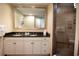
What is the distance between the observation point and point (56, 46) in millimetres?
3893

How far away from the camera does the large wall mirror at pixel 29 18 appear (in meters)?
4.34

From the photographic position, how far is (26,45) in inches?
158

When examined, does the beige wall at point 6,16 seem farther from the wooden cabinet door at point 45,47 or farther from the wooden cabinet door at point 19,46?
the wooden cabinet door at point 45,47

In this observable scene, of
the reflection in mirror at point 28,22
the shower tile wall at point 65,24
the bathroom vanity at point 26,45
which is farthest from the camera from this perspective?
the reflection in mirror at point 28,22

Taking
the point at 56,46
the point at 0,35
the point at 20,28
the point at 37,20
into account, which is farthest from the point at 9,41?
the point at 56,46

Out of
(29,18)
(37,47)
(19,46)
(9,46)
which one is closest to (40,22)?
(29,18)

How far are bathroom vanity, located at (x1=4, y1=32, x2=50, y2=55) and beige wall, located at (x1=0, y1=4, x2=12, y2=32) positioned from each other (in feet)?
1.22

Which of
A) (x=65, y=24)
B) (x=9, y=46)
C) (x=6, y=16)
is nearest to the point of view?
(x=65, y=24)

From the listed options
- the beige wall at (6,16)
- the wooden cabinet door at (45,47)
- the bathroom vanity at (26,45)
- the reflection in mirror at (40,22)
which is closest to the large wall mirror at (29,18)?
the reflection in mirror at (40,22)

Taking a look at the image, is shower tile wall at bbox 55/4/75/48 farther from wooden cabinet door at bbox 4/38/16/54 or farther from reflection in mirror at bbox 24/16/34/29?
wooden cabinet door at bbox 4/38/16/54

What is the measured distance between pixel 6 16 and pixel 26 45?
1175 mm

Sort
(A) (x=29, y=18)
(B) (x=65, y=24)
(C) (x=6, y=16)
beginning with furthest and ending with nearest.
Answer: (A) (x=29, y=18), (C) (x=6, y=16), (B) (x=65, y=24)

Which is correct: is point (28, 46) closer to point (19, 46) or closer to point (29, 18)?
point (19, 46)

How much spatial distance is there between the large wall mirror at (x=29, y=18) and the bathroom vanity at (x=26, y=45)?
0.58m
